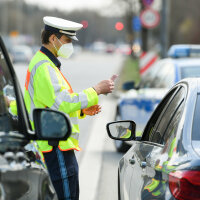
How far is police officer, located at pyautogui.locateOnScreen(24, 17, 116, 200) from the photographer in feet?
14.8

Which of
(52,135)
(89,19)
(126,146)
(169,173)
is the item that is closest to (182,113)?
(169,173)

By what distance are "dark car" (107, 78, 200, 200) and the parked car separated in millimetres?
4830

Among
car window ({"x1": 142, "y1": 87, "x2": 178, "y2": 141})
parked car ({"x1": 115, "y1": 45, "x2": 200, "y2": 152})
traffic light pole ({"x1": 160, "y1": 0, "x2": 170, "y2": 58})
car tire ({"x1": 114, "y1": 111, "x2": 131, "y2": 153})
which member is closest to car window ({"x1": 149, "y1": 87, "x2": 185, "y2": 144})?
car window ({"x1": 142, "y1": 87, "x2": 178, "y2": 141})

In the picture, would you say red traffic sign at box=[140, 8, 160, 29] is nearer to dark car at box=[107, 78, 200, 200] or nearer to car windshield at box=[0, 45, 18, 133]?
dark car at box=[107, 78, 200, 200]

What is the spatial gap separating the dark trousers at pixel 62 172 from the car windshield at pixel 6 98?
34.4 inches

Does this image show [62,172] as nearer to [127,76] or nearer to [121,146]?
[121,146]

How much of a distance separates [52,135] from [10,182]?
0.47 m

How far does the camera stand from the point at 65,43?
4828mm

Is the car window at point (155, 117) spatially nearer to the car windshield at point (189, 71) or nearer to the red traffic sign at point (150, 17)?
the car windshield at point (189, 71)

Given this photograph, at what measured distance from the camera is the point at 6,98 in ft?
11.6

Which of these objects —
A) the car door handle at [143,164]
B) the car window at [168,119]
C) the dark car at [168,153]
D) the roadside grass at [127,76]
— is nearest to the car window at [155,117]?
the dark car at [168,153]

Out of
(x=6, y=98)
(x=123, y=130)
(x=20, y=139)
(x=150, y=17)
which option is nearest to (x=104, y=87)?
(x=123, y=130)

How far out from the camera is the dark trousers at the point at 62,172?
4605 mm

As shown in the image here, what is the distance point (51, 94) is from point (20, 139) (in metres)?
1.22
